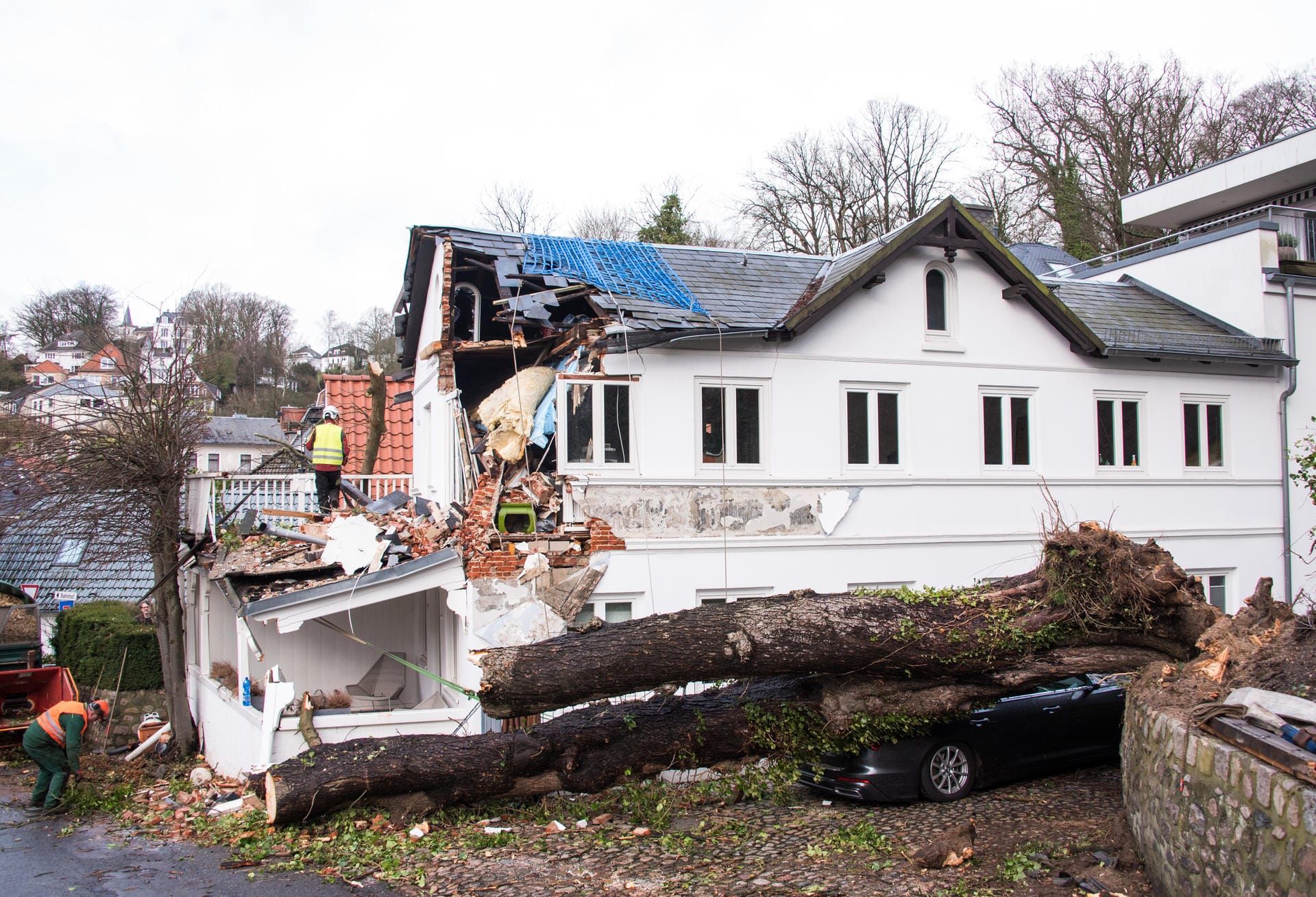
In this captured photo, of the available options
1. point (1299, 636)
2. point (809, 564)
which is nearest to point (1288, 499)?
point (809, 564)

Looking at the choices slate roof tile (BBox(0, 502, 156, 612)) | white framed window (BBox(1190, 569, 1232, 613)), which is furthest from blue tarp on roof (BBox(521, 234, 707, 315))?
white framed window (BBox(1190, 569, 1232, 613))

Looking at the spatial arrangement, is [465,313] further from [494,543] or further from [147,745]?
[147,745]

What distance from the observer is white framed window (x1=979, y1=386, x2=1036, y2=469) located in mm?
13844

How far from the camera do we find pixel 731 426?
12344 millimetres

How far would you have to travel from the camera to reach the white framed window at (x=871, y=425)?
13031 millimetres

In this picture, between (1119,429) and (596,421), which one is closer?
(596,421)

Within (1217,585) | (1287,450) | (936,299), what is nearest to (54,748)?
(936,299)

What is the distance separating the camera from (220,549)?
43.8 feet

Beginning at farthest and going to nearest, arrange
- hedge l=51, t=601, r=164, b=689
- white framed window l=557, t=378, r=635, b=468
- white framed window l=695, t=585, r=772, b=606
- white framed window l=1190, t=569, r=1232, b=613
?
hedge l=51, t=601, r=164, b=689
white framed window l=1190, t=569, r=1232, b=613
white framed window l=695, t=585, r=772, b=606
white framed window l=557, t=378, r=635, b=468

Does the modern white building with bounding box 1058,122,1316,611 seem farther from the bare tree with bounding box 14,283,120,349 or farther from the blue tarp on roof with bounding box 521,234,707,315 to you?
the bare tree with bounding box 14,283,120,349

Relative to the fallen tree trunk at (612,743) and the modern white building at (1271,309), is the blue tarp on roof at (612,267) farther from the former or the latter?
the modern white building at (1271,309)

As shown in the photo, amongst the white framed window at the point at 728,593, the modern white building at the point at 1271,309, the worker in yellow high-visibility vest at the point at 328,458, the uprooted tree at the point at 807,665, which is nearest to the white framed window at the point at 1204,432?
the modern white building at the point at 1271,309

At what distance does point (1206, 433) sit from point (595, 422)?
32.7ft

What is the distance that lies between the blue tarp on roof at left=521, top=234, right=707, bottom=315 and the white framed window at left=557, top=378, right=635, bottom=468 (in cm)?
141
